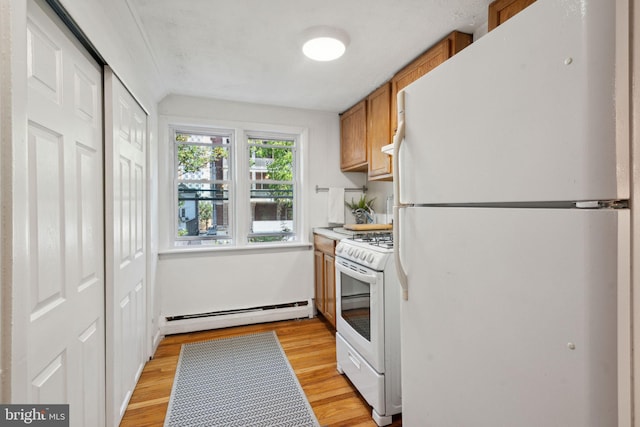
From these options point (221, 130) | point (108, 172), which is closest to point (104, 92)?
point (108, 172)

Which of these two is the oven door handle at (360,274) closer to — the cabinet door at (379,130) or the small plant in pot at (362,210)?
the cabinet door at (379,130)

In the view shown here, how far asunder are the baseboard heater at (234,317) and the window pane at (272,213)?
0.73m

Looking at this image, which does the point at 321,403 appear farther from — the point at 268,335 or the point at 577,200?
the point at 577,200

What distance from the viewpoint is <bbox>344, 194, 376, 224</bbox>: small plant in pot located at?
3252 mm

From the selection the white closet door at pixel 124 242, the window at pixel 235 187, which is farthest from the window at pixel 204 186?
the white closet door at pixel 124 242

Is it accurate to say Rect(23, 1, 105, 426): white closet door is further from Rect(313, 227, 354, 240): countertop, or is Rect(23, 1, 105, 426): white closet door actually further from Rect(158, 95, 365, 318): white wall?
Rect(313, 227, 354, 240): countertop

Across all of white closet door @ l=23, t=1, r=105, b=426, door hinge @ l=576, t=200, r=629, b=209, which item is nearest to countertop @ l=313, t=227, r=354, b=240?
white closet door @ l=23, t=1, r=105, b=426

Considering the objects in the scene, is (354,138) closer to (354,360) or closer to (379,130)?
(379,130)

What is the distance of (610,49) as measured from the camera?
1.78 feet

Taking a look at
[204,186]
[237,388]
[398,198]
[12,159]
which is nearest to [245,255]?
[204,186]

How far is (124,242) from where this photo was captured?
1685 millimetres

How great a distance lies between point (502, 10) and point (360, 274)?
61.1 inches

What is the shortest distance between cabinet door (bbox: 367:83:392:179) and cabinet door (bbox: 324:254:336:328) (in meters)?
0.89

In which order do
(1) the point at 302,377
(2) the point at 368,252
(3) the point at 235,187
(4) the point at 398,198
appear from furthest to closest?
1. (3) the point at 235,187
2. (1) the point at 302,377
3. (2) the point at 368,252
4. (4) the point at 398,198
